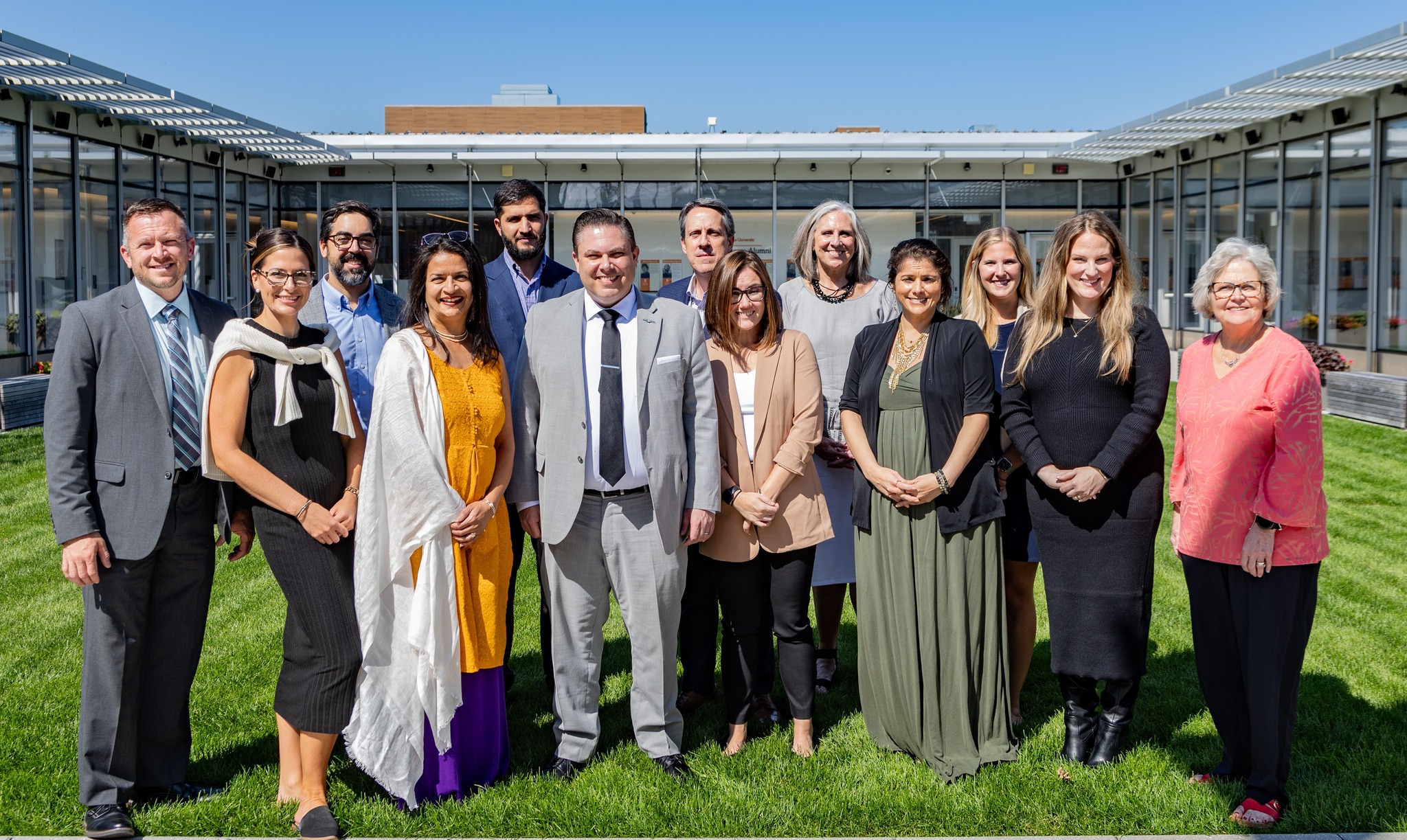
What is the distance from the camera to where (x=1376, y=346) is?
13828mm

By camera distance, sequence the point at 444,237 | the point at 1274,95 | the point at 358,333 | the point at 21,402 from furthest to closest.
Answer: the point at 1274,95 < the point at 21,402 < the point at 358,333 < the point at 444,237

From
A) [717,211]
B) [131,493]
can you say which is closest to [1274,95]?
[717,211]

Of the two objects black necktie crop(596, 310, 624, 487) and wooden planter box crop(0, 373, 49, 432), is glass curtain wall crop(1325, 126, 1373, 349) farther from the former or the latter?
wooden planter box crop(0, 373, 49, 432)

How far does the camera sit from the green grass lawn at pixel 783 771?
343 cm

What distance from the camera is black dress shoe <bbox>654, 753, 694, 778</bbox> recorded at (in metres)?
3.79

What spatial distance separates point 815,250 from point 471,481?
1.87m

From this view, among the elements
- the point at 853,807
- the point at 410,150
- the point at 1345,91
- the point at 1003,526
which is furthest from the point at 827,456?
the point at 410,150

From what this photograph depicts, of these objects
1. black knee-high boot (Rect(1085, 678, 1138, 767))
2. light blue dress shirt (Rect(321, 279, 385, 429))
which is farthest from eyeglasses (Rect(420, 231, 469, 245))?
black knee-high boot (Rect(1085, 678, 1138, 767))

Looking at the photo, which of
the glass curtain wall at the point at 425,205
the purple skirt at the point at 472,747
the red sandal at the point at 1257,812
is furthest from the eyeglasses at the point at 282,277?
the glass curtain wall at the point at 425,205

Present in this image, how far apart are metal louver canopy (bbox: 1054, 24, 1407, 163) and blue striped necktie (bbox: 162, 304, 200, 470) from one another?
470 inches

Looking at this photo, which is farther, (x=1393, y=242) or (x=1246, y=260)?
(x=1393, y=242)

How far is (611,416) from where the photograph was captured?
3.74m

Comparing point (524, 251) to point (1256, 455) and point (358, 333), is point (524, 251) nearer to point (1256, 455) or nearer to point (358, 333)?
point (358, 333)

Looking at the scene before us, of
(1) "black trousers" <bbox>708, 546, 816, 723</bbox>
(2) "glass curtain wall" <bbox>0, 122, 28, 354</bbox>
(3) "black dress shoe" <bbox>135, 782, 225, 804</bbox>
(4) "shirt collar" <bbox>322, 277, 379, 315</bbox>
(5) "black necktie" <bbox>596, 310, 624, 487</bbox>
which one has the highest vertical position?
(2) "glass curtain wall" <bbox>0, 122, 28, 354</bbox>
